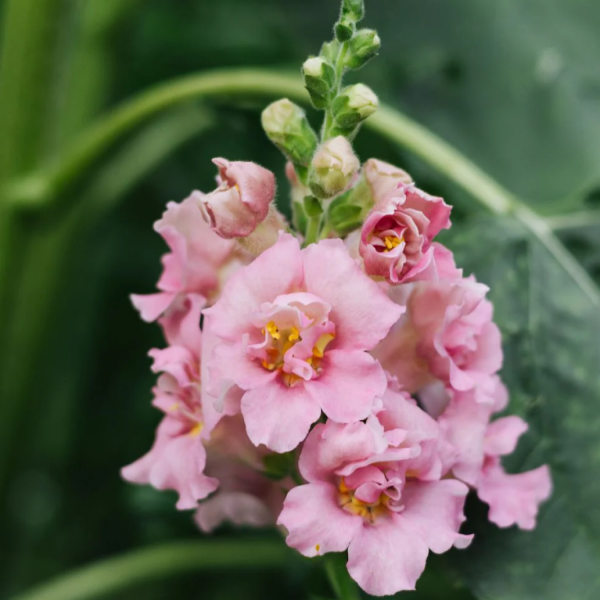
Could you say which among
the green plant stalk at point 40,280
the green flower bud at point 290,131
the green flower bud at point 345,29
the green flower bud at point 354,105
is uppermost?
the green plant stalk at point 40,280

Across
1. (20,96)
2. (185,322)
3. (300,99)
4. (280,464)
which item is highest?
(20,96)

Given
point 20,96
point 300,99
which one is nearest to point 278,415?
point 300,99

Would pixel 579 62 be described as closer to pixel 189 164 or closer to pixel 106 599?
pixel 189 164

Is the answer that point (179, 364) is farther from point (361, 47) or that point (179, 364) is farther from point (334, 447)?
point (361, 47)

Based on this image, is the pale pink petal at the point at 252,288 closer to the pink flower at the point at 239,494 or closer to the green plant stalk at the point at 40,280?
the pink flower at the point at 239,494

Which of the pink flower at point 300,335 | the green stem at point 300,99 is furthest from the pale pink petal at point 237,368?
the green stem at point 300,99

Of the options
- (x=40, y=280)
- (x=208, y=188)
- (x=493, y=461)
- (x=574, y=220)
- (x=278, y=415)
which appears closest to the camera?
(x=278, y=415)

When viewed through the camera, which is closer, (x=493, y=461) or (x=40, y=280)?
(x=493, y=461)
